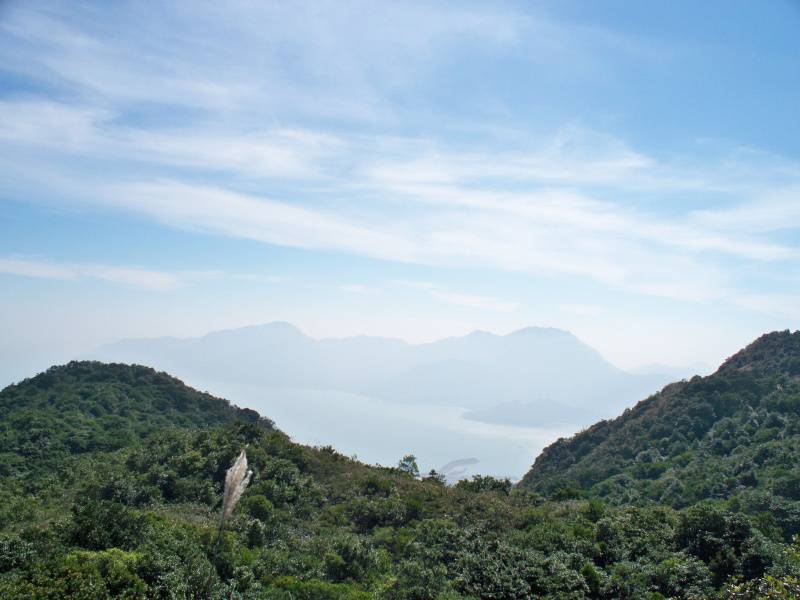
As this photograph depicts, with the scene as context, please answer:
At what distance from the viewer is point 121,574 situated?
11.8 m

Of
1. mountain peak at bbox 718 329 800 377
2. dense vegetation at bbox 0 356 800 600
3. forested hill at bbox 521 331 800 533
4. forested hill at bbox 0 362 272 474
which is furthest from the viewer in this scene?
mountain peak at bbox 718 329 800 377

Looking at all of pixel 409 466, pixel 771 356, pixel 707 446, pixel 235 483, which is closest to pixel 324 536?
pixel 235 483

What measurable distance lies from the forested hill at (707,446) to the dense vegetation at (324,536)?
16.8ft

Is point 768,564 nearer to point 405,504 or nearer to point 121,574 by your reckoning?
point 405,504

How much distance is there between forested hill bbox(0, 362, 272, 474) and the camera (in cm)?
3516

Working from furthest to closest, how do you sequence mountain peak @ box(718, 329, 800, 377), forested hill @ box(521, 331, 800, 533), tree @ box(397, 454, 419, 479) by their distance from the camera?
1. mountain peak @ box(718, 329, 800, 377)
2. tree @ box(397, 454, 419, 479)
3. forested hill @ box(521, 331, 800, 533)

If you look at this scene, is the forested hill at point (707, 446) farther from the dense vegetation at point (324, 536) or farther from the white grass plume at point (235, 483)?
the white grass plume at point (235, 483)

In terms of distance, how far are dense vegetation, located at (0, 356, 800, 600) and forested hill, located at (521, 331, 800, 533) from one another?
16.8 feet

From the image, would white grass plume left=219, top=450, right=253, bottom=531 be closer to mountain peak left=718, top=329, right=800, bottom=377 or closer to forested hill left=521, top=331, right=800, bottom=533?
forested hill left=521, top=331, right=800, bottom=533

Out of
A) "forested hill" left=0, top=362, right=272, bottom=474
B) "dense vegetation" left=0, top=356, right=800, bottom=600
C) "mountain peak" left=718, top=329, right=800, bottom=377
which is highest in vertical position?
"mountain peak" left=718, top=329, right=800, bottom=377

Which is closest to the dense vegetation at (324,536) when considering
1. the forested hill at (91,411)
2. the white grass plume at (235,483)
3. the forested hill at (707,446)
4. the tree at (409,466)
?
the forested hill at (91,411)

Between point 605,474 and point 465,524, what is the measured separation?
1018 inches

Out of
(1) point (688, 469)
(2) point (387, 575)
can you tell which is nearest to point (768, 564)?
(2) point (387, 575)

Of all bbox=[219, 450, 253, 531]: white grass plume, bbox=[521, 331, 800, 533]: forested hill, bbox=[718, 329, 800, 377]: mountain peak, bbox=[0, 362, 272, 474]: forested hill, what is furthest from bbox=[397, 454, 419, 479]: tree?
bbox=[718, 329, 800, 377]: mountain peak
